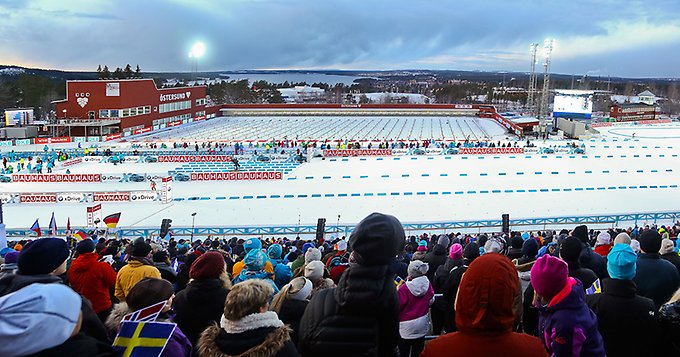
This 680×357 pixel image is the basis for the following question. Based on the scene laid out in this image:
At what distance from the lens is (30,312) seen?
1911 millimetres

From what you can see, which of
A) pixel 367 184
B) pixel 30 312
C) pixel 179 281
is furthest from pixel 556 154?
pixel 30 312

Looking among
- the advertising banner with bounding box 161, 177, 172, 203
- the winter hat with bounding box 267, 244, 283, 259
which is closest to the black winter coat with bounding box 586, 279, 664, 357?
the winter hat with bounding box 267, 244, 283, 259

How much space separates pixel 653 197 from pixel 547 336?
20795mm

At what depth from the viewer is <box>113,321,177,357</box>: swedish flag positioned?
2.60m

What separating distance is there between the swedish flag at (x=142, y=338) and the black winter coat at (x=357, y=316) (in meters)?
0.77

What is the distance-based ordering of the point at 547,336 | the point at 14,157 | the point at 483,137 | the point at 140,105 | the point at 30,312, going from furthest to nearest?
1. the point at 140,105
2. the point at 483,137
3. the point at 14,157
4. the point at 547,336
5. the point at 30,312

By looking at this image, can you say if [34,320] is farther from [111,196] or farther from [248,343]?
[111,196]

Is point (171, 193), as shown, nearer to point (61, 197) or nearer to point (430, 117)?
point (61, 197)

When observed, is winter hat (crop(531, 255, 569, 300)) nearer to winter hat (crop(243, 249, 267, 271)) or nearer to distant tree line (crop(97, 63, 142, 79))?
winter hat (crop(243, 249, 267, 271))

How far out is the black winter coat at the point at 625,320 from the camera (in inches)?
130

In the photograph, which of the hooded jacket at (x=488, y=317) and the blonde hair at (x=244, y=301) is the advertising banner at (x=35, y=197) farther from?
the hooded jacket at (x=488, y=317)

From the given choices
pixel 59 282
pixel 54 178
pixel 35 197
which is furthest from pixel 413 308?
pixel 54 178

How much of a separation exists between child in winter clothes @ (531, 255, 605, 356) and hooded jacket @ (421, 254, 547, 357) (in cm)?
75

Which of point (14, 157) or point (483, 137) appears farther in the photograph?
point (483, 137)
